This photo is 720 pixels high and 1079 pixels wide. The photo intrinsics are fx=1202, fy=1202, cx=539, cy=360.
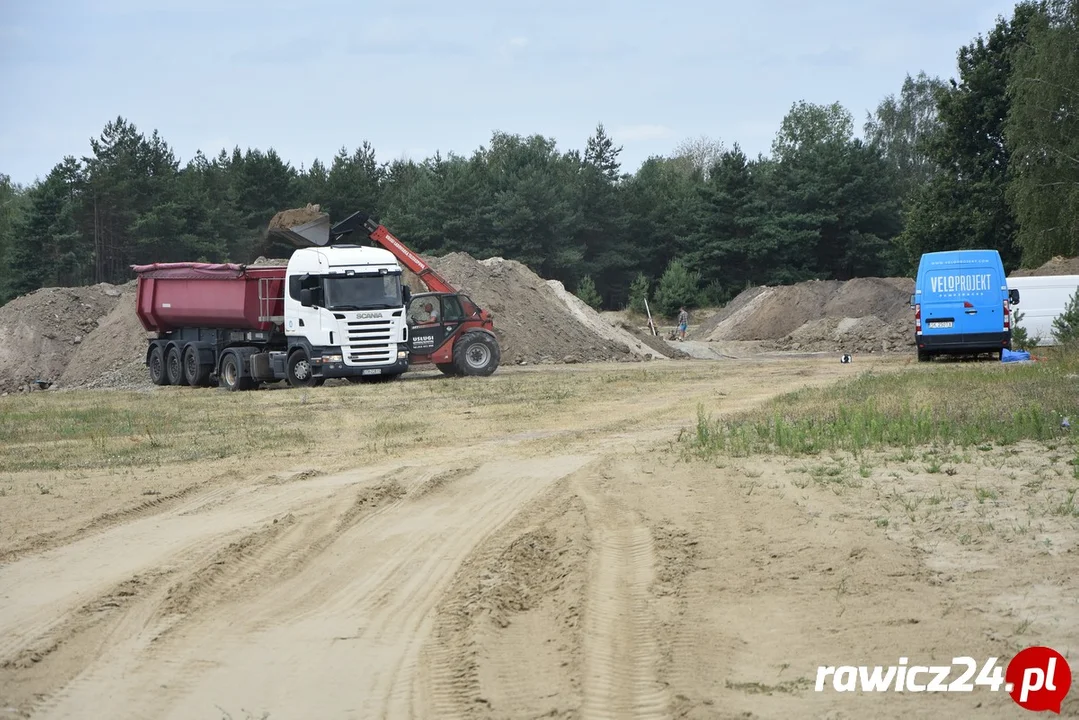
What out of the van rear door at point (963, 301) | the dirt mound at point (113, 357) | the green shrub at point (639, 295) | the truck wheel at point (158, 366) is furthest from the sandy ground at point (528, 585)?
the green shrub at point (639, 295)

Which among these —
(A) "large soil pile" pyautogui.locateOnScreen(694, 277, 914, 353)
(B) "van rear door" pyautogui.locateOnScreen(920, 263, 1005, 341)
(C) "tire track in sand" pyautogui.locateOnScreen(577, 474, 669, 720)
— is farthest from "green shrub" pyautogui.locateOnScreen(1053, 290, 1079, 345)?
(A) "large soil pile" pyautogui.locateOnScreen(694, 277, 914, 353)

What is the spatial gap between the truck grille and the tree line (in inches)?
1151

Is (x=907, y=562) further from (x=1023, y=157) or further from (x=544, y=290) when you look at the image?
(x=1023, y=157)

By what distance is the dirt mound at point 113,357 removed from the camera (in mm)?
35562

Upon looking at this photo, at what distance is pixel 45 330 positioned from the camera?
136ft

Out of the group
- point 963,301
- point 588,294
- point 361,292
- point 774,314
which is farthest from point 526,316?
point 774,314

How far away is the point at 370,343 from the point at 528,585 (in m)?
19.9

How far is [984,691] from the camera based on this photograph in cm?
555

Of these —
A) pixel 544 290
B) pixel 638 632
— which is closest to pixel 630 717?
Result: pixel 638 632

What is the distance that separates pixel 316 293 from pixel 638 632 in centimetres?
2118

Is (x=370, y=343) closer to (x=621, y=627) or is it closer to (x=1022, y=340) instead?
(x=1022, y=340)

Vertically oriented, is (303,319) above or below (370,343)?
above

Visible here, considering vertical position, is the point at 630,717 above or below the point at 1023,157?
below

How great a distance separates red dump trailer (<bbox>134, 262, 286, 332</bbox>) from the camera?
28156 millimetres
